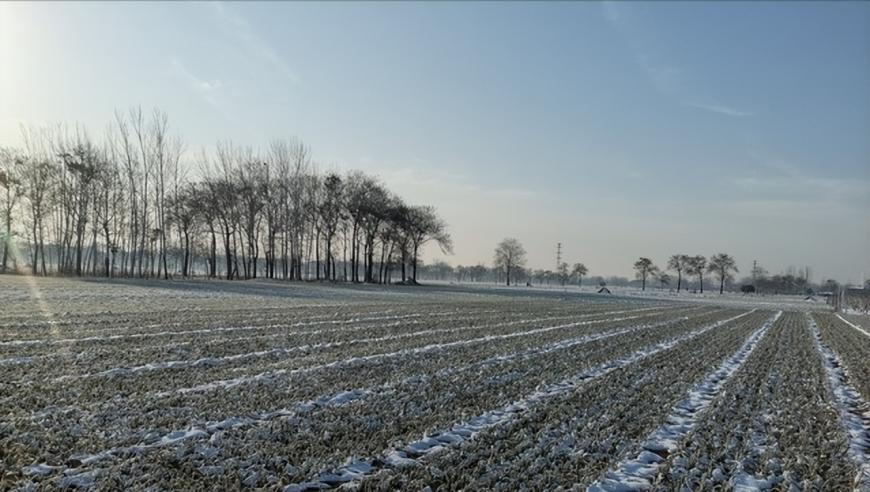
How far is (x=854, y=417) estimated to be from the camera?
816 centimetres

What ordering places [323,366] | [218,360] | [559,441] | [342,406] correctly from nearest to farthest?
[559,441] → [342,406] → [323,366] → [218,360]

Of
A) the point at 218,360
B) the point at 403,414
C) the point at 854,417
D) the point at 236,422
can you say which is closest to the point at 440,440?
the point at 403,414

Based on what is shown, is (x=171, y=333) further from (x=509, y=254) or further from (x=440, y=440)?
(x=509, y=254)

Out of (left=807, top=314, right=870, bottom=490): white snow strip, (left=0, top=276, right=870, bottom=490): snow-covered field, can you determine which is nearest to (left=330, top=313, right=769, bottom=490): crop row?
(left=0, top=276, right=870, bottom=490): snow-covered field

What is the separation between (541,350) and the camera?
13.4 meters

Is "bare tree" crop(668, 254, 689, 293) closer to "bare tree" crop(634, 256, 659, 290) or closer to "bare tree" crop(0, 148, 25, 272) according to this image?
"bare tree" crop(634, 256, 659, 290)

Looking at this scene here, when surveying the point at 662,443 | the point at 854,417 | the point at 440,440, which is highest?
the point at 440,440

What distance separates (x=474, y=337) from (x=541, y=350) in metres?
2.65

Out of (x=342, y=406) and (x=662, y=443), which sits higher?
(x=342, y=406)

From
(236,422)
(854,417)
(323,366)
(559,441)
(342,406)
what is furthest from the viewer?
(323,366)

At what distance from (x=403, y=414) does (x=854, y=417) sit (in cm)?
726

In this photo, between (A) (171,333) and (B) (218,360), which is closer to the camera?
(B) (218,360)

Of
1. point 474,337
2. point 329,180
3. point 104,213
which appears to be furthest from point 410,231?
point 474,337

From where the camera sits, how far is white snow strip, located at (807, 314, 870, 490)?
592 centimetres
